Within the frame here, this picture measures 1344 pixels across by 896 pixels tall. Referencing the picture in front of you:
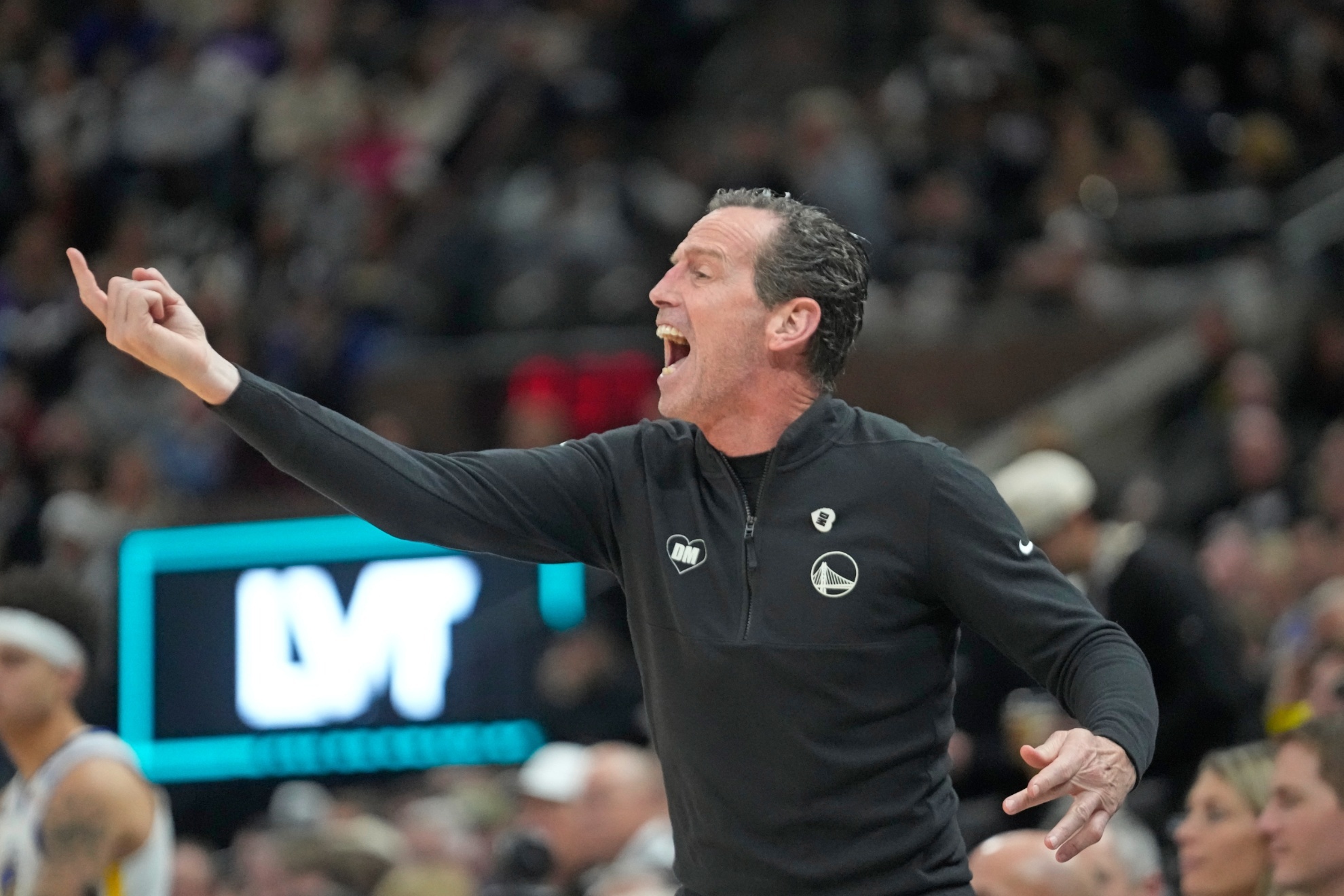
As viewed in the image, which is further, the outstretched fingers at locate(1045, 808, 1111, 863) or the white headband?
the white headband

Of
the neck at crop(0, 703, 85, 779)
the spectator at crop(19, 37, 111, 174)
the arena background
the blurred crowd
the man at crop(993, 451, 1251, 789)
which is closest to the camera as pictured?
the neck at crop(0, 703, 85, 779)

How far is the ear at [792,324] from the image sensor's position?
3.28 meters

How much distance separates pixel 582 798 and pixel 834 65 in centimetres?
848

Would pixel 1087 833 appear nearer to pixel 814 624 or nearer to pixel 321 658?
pixel 814 624

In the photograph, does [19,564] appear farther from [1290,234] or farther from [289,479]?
[1290,234]

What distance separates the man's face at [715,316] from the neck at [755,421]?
2 centimetres

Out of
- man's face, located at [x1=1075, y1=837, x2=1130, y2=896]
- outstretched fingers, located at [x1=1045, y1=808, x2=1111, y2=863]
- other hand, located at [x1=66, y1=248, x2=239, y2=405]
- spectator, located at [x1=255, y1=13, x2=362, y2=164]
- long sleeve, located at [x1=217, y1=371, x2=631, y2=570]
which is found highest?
spectator, located at [x1=255, y1=13, x2=362, y2=164]

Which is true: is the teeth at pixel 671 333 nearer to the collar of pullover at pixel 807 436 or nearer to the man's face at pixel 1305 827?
the collar of pullover at pixel 807 436

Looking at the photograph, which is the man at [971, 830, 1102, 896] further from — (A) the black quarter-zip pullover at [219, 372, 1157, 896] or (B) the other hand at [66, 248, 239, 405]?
(B) the other hand at [66, 248, 239, 405]

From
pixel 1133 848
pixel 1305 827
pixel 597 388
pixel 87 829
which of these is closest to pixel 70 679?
pixel 87 829

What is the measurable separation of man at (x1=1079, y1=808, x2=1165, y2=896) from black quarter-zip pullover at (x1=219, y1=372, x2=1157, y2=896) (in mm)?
1256

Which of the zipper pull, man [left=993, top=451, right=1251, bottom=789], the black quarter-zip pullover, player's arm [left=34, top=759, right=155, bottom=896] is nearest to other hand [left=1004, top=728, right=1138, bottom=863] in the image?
the black quarter-zip pullover

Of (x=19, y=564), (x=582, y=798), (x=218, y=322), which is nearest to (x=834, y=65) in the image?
(x=218, y=322)

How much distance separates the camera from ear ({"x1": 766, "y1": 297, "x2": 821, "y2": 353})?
3.28 m
